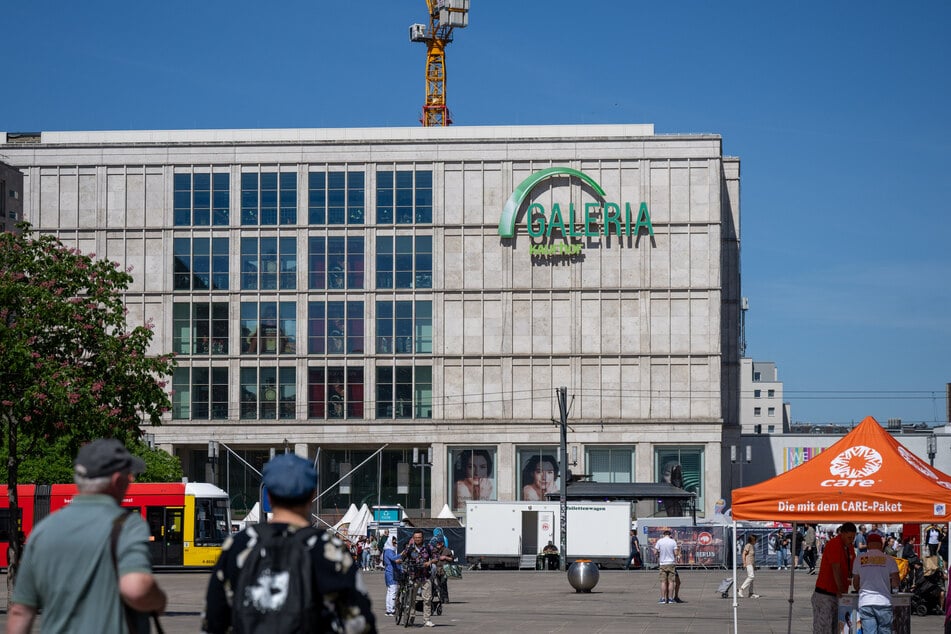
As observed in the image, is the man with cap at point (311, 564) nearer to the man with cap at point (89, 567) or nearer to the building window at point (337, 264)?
the man with cap at point (89, 567)

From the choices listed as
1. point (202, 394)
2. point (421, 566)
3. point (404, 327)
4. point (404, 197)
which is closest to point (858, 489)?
point (421, 566)

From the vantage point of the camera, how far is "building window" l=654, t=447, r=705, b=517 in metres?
80.6

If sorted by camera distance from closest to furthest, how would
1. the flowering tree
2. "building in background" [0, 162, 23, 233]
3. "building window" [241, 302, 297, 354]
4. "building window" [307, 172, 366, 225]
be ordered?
the flowering tree
"building window" [241, 302, 297, 354]
"building window" [307, 172, 366, 225]
"building in background" [0, 162, 23, 233]

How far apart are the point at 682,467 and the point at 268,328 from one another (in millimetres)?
24378

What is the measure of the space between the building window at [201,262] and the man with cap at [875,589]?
69.0m

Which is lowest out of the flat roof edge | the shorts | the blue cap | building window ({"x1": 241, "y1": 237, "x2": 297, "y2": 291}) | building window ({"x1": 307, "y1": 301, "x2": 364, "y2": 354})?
the shorts

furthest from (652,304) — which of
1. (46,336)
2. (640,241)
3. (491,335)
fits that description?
(46,336)

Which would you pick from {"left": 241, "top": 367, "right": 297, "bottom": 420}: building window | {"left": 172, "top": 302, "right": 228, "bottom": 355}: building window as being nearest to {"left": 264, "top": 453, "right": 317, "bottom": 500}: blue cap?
{"left": 241, "top": 367, "right": 297, "bottom": 420}: building window

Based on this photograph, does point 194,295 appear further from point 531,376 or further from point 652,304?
point 652,304

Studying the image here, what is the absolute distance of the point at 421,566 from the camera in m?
28.1

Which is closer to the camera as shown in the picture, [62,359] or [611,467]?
[62,359]

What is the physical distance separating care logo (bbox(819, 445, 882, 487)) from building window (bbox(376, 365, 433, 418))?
6442 cm

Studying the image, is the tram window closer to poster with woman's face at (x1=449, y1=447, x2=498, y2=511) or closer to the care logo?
poster with woman's face at (x1=449, y1=447, x2=498, y2=511)

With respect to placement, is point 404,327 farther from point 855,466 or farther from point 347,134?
point 855,466
